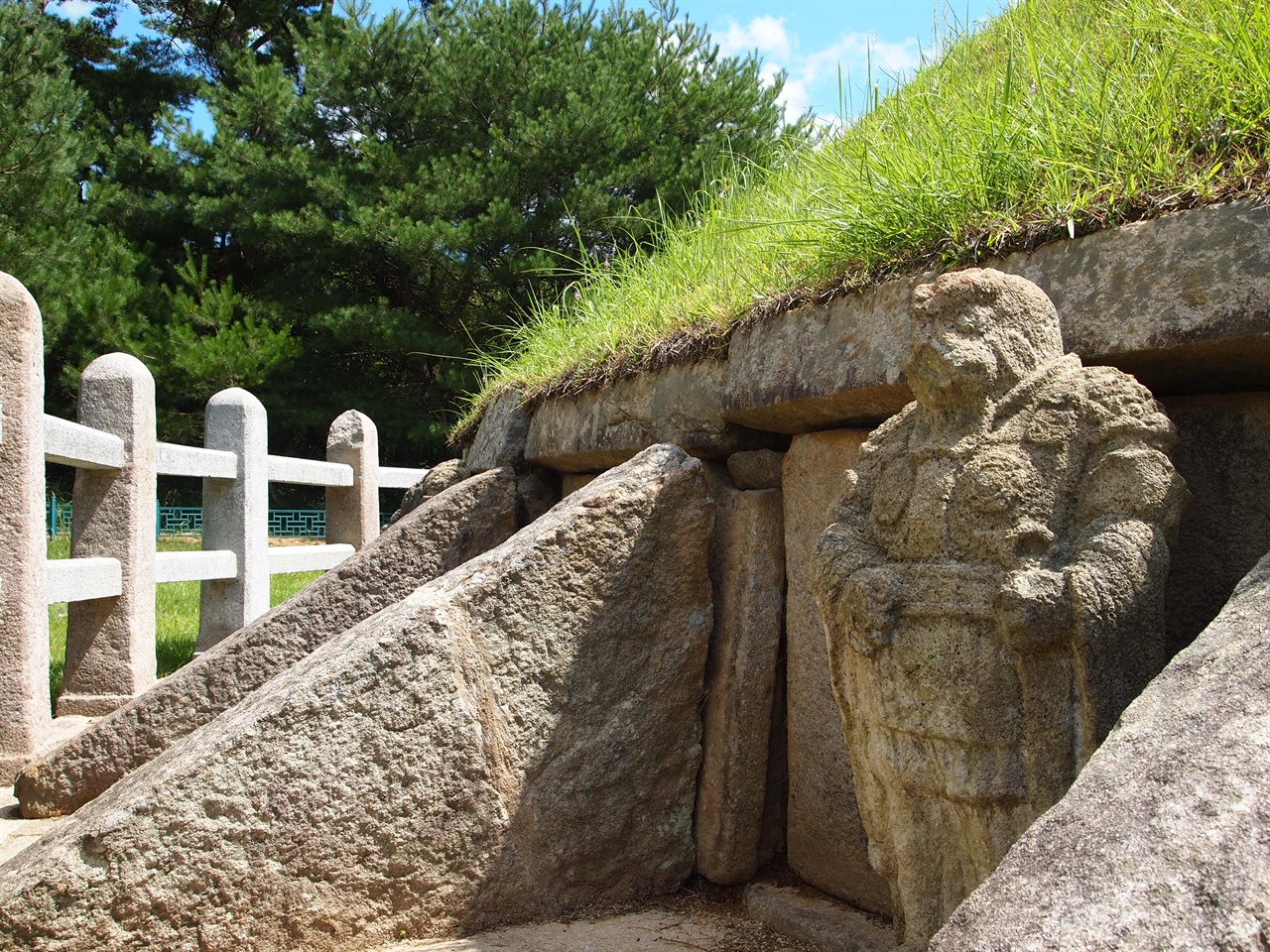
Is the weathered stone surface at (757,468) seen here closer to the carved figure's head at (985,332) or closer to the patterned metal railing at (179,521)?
the carved figure's head at (985,332)

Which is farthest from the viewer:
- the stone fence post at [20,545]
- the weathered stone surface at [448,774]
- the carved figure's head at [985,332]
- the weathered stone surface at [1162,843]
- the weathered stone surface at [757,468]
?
the stone fence post at [20,545]

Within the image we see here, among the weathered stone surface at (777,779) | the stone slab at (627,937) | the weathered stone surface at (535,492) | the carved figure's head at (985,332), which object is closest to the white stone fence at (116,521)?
the weathered stone surface at (535,492)

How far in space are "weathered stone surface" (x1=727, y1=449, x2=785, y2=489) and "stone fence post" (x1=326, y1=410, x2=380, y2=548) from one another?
4.45 m

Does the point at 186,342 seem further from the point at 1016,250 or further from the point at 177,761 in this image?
the point at 1016,250

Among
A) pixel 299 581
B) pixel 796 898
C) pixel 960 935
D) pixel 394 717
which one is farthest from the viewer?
pixel 299 581

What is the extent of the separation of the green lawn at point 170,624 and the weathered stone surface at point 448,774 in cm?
351

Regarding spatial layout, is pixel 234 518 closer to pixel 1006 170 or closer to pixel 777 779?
pixel 777 779

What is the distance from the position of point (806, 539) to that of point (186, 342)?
11425 millimetres

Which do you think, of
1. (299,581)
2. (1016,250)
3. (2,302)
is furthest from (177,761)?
(299,581)

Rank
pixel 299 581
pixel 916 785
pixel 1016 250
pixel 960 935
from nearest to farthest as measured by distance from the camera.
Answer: pixel 960 935 → pixel 916 785 → pixel 1016 250 → pixel 299 581

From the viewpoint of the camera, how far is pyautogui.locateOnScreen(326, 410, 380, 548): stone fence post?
24.2 feet

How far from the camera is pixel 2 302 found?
448cm

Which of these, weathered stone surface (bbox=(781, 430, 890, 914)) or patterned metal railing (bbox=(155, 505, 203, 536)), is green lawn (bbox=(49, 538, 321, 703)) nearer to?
Answer: patterned metal railing (bbox=(155, 505, 203, 536))

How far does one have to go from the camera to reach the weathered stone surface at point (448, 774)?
2.49m
